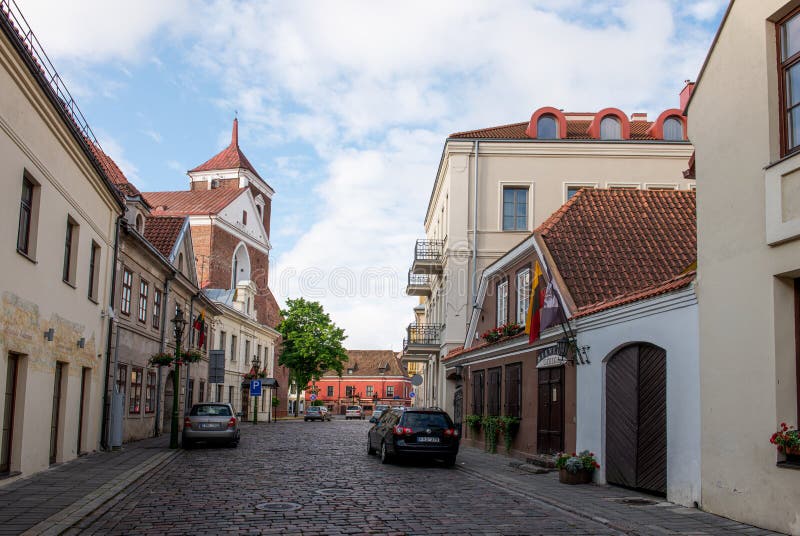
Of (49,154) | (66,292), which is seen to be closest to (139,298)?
(66,292)

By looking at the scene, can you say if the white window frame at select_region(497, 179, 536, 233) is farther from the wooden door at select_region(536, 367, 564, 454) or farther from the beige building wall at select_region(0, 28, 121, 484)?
the beige building wall at select_region(0, 28, 121, 484)

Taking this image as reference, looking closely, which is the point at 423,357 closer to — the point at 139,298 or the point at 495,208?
the point at 495,208

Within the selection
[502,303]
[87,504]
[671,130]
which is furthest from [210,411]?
[671,130]

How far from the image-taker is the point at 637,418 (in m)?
13.5

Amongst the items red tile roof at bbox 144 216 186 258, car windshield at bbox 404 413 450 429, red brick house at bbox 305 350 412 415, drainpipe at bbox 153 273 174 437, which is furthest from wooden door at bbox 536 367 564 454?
red brick house at bbox 305 350 412 415

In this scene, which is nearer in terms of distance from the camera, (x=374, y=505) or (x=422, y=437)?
(x=374, y=505)

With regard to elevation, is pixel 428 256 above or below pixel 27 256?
above

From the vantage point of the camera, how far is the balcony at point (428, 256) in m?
38.9

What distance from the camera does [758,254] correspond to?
9961mm

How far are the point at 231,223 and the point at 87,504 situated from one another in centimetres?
5905

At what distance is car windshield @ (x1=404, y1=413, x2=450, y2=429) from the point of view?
1908cm

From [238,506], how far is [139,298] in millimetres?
15827

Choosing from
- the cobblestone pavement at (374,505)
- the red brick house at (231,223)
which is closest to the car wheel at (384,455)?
the cobblestone pavement at (374,505)

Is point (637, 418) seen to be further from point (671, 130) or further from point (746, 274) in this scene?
point (671, 130)
